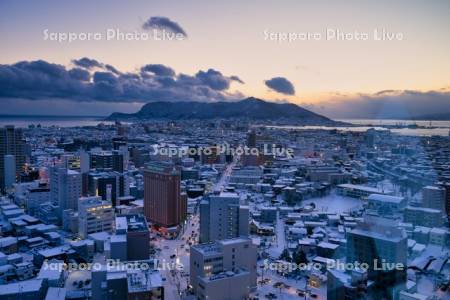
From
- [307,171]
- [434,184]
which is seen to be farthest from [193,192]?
[434,184]

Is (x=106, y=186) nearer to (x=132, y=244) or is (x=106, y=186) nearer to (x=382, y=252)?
(x=132, y=244)

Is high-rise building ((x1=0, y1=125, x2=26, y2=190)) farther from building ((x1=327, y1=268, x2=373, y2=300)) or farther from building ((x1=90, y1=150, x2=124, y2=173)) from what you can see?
building ((x1=327, y1=268, x2=373, y2=300))

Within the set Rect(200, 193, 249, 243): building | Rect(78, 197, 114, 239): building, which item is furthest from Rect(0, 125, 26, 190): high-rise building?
Rect(200, 193, 249, 243): building

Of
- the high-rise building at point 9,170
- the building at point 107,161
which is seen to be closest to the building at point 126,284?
the building at point 107,161

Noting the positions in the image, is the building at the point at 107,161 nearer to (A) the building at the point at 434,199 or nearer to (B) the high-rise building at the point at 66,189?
(B) the high-rise building at the point at 66,189

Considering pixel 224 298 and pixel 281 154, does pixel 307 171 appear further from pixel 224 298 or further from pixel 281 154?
pixel 224 298
